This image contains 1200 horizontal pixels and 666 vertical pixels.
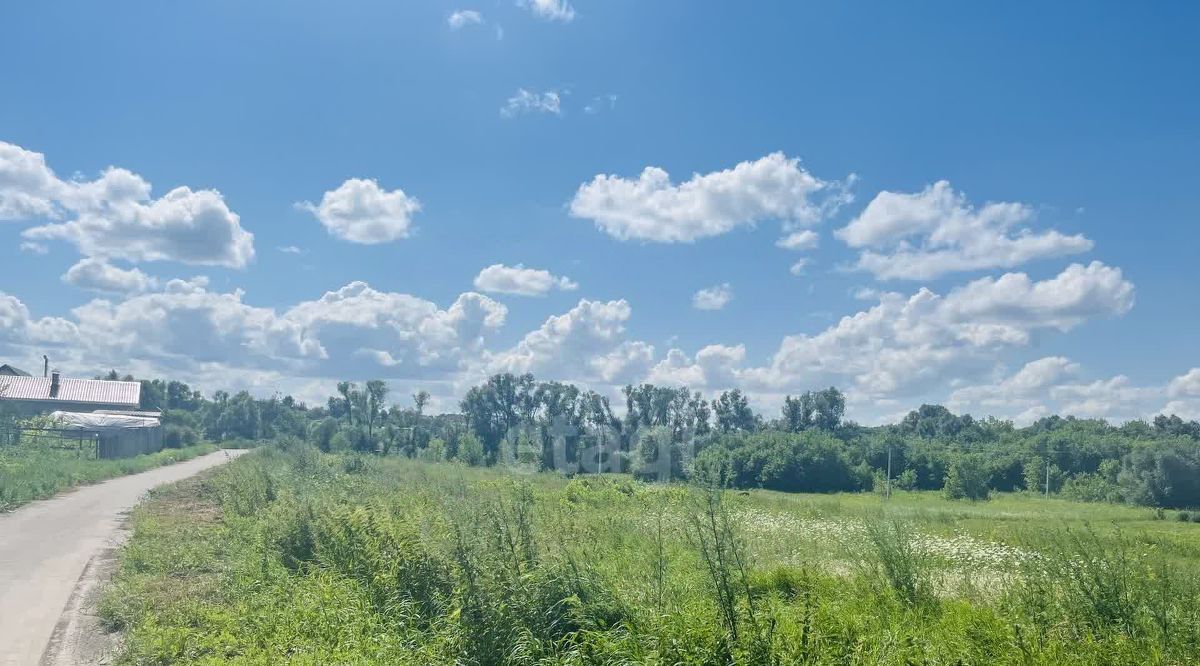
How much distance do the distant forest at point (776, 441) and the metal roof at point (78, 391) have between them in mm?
5644

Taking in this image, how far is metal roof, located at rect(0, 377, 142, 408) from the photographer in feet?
221

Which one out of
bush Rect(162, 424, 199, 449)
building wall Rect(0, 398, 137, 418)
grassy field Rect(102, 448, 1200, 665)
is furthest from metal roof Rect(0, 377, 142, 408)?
grassy field Rect(102, 448, 1200, 665)

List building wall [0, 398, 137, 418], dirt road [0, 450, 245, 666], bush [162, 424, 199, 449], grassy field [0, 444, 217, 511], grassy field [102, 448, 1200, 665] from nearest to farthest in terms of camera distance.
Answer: grassy field [102, 448, 1200, 665] → dirt road [0, 450, 245, 666] → grassy field [0, 444, 217, 511] → building wall [0, 398, 137, 418] → bush [162, 424, 199, 449]

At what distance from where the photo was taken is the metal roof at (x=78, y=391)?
2655 inches

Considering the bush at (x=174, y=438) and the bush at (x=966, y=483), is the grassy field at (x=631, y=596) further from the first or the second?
the bush at (x=174, y=438)

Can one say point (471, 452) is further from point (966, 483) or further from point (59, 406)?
point (59, 406)

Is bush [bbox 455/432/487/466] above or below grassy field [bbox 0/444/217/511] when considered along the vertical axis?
below

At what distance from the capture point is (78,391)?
7062 centimetres

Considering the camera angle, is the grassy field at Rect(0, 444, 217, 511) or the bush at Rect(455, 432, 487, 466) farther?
the bush at Rect(455, 432, 487, 466)

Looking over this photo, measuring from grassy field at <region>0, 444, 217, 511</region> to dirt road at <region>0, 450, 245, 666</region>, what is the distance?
63 cm

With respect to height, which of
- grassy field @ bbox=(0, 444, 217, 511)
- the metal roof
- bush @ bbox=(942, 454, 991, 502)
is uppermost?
the metal roof

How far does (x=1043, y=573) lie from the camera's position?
8.69 meters

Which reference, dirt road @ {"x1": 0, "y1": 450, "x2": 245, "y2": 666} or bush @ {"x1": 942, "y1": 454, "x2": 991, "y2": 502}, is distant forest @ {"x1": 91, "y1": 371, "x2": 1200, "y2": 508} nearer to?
bush @ {"x1": 942, "y1": 454, "x2": 991, "y2": 502}

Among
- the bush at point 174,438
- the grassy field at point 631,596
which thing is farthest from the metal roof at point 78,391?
the grassy field at point 631,596
